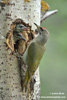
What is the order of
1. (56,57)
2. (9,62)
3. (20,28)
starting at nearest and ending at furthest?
(9,62) → (20,28) → (56,57)

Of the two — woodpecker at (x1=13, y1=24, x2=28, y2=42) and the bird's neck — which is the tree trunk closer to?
Result: woodpecker at (x1=13, y1=24, x2=28, y2=42)

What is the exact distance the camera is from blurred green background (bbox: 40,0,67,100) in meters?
5.53

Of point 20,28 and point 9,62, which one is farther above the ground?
point 20,28

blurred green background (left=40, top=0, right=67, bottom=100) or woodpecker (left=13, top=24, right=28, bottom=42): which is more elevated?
woodpecker (left=13, top=24, right=28, bottom=42)

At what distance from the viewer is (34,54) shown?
328cm

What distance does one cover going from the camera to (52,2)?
562cm

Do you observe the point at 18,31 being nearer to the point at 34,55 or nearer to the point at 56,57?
the point at 34,55

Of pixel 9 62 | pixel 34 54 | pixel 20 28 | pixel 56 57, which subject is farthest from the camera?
pixel 56 57

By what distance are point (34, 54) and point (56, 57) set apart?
98.8 inches

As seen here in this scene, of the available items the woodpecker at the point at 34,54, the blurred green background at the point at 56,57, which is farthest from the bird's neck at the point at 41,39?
the blurred green background at the point at 56,57

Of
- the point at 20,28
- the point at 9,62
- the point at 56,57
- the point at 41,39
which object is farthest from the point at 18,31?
the point at 56,57

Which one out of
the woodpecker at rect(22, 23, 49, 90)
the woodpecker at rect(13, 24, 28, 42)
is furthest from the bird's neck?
the woodpecker at rect(13, 24, 28, 42)

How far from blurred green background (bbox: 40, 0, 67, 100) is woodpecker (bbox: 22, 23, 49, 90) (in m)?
2.10

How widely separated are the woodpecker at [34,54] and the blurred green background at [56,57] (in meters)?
2.10
